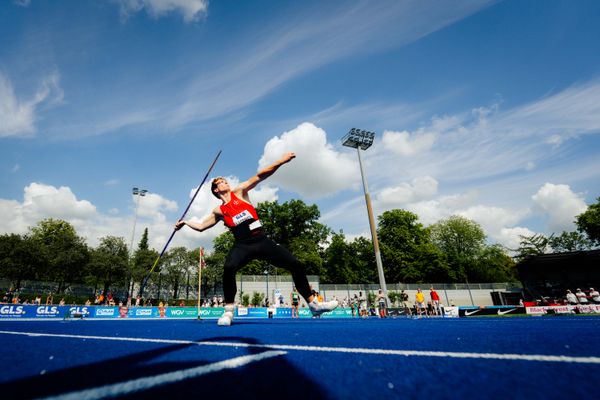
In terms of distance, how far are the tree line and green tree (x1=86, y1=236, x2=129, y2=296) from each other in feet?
0.41

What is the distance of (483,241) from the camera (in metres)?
61.0

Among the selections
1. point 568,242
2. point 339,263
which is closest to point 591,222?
point 568,242

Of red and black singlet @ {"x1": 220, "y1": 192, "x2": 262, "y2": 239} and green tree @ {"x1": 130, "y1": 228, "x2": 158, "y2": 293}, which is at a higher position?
green tree @ {"x1": 130, "y1": 228, "x2": 158, "y2": 293}

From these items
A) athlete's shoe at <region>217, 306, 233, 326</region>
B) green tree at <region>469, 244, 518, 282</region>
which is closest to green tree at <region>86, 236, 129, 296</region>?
athlete's shoe at <region>217, 306, 233, 326</region>

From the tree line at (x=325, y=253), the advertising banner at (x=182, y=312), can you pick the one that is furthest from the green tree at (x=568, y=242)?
the advertising banner at (x=182, y=312)

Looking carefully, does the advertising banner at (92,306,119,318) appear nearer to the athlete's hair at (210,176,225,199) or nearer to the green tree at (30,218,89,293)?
the athlete's hair at (210,176,225,199)

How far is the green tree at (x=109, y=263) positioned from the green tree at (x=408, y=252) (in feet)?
139

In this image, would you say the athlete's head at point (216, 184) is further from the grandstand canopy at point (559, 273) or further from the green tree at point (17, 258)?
the green tree at point (17, 258)

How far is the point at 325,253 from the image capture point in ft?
192

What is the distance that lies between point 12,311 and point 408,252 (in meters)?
49.0

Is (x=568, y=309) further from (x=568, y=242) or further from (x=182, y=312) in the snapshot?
(x=568, y=242)

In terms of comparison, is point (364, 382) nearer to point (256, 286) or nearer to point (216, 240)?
point (256, 286)

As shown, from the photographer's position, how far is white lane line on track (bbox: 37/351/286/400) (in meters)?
1.30

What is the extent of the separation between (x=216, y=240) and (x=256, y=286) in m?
22.5
